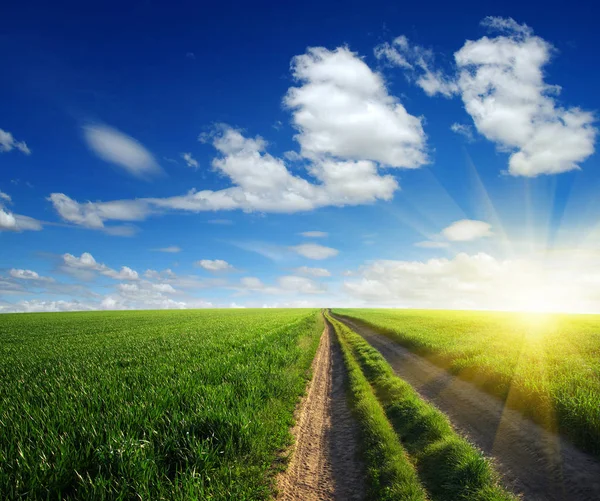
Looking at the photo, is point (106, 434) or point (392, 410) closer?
point (106, 434)

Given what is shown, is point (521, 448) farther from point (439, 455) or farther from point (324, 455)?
point (324, 455)

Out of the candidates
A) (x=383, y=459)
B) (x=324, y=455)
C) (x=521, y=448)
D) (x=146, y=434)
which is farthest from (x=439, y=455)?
(x=146, y=434)

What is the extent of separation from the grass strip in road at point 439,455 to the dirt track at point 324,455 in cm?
126

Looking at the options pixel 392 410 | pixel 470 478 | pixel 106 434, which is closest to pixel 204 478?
pixel 106 434

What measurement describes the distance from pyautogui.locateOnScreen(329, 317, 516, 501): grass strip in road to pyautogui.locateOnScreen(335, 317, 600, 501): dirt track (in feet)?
1.52

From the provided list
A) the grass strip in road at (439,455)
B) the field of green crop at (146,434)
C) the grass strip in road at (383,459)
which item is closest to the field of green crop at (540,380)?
the grass strip in road at (439,455)

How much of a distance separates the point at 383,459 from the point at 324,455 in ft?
4.53

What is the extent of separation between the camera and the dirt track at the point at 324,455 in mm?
6098

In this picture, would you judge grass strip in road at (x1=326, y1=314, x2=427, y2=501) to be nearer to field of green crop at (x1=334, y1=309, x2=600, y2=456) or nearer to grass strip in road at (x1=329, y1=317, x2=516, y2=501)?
grass strip in road at (x1=329, y1=317, x2=516, y2=501)

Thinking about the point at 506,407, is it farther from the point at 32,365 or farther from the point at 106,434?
the point at 32,365

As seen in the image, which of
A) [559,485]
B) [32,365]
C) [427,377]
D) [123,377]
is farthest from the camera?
[32,365]

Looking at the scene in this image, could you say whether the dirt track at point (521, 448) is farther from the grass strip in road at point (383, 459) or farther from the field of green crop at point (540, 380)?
the grass strip in road at point (383, 459)

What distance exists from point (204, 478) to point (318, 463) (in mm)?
2482

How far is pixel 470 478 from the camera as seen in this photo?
6062 millimetres
